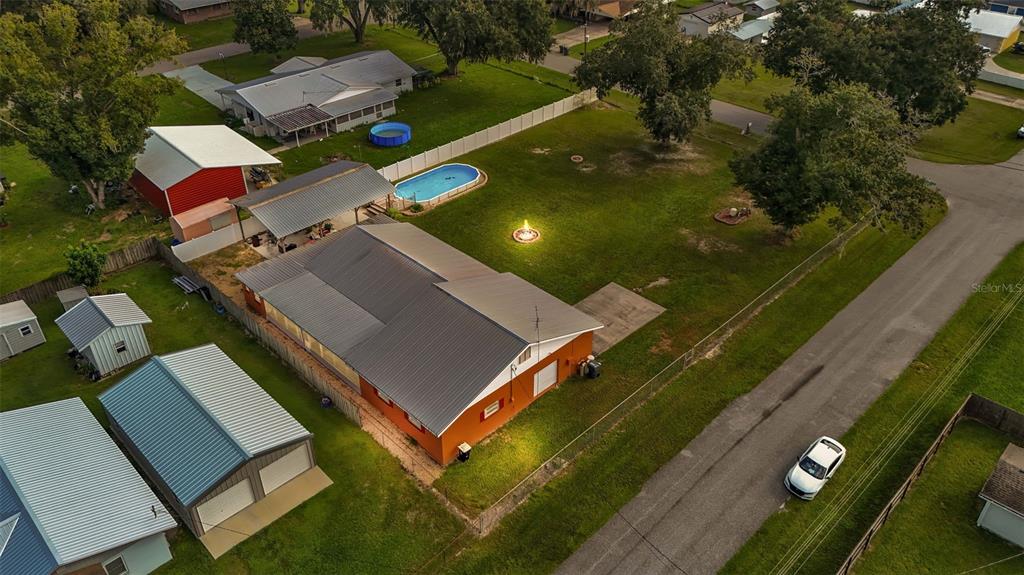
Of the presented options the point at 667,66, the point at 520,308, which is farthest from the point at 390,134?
the point at 520,308

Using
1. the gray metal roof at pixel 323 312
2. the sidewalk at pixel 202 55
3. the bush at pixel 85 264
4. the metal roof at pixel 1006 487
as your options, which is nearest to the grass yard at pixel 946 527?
the metal roof at pixel 1006 487

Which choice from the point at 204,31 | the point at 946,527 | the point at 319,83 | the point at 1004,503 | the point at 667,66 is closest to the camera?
the point at 1004,503

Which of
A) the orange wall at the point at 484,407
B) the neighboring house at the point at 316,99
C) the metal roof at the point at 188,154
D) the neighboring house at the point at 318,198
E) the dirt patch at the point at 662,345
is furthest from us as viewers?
the neighboring house at the point at 316,99

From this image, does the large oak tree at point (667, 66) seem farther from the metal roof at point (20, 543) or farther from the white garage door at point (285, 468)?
the metal roof at point (20, 543)

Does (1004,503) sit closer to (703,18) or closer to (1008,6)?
(703,18)

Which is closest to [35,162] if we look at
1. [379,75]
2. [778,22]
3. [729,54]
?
[379,75]

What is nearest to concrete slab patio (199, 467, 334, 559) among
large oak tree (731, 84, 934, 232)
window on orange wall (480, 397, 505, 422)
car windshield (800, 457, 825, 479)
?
window on orange wall (480, 397, 505, 422)
